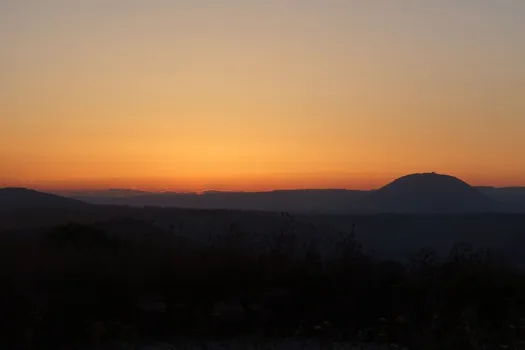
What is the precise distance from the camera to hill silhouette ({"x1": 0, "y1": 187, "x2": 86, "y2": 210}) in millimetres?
104438

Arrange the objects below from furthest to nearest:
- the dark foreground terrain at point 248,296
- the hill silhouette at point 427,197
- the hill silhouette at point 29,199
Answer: the hill silhouette at point 427,197 < the hill silhouette at point 29,199 < the dark foreground terrain at point 248,296

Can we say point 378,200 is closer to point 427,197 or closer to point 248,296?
point 427,197

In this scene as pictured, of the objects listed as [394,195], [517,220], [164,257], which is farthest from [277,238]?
[394,195]

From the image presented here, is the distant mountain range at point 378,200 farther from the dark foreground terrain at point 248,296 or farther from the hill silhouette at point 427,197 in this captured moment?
the dark foreground terrain at point 248,296

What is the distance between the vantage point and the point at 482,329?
12492 millimetres

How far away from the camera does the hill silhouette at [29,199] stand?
10444 cm

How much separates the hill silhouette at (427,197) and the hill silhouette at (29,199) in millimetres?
45125

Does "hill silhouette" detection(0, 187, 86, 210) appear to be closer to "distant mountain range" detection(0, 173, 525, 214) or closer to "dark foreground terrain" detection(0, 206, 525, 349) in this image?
"distant mountain range" detection(0, 173, 525, 214)

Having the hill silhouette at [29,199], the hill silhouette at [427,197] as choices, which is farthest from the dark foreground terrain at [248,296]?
the hill silhouette at [427,197]

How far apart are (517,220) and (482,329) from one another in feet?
216

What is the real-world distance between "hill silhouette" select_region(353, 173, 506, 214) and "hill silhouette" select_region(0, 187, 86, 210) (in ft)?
148

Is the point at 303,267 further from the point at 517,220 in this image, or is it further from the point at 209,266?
the point at 517,220

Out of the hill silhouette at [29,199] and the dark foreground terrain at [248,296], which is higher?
the hill silhouette at [29,199]

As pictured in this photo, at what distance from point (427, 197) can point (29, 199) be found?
5841 centimetres
